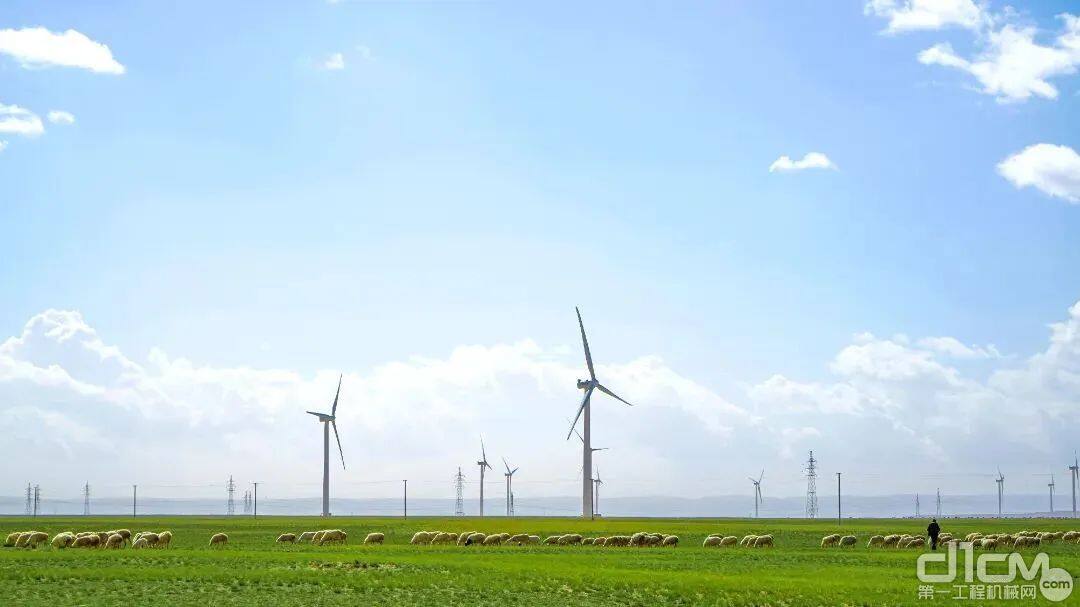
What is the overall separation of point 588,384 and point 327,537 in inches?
3269

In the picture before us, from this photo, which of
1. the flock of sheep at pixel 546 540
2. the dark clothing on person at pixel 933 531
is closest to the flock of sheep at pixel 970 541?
the dark clothing on person at pixel 933 531

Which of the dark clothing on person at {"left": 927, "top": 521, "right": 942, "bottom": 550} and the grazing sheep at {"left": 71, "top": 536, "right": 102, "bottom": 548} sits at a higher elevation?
the dark clothing on person at {"left": 927, "top": 521, "right": 942, "bottom": 550}

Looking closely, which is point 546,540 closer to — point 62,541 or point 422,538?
point 422,538

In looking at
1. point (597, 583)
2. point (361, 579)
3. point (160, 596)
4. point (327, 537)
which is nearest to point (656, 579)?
point (597, 583)

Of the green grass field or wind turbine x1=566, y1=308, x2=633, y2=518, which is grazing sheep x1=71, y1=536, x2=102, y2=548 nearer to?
the green grass field

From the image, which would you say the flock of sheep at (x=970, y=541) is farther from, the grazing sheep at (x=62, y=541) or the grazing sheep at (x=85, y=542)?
the grazing sheep at (x=62, y=541)

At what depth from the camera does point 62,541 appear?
66125 millimetres

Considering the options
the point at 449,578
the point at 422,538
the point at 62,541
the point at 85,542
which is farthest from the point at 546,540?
the point at 449,578

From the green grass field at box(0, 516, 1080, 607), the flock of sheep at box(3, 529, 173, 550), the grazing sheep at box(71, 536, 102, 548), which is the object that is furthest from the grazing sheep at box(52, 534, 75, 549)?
the green grass field at box(0, 516, 1080, 607)

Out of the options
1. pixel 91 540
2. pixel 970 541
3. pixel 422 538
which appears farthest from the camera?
pixel 422 538

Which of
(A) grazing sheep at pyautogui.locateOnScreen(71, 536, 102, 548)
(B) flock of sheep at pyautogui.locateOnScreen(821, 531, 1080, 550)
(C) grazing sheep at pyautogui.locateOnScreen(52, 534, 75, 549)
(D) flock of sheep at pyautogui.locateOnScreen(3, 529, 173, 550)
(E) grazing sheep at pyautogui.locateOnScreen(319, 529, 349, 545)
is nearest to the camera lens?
(A) grazing sheep at pyautogui.locateOnScreen(71, 536, 102, 548)

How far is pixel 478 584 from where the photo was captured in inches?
1727

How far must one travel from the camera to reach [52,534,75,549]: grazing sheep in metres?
65.5

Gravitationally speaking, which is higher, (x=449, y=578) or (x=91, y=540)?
(x=449, y=578)
